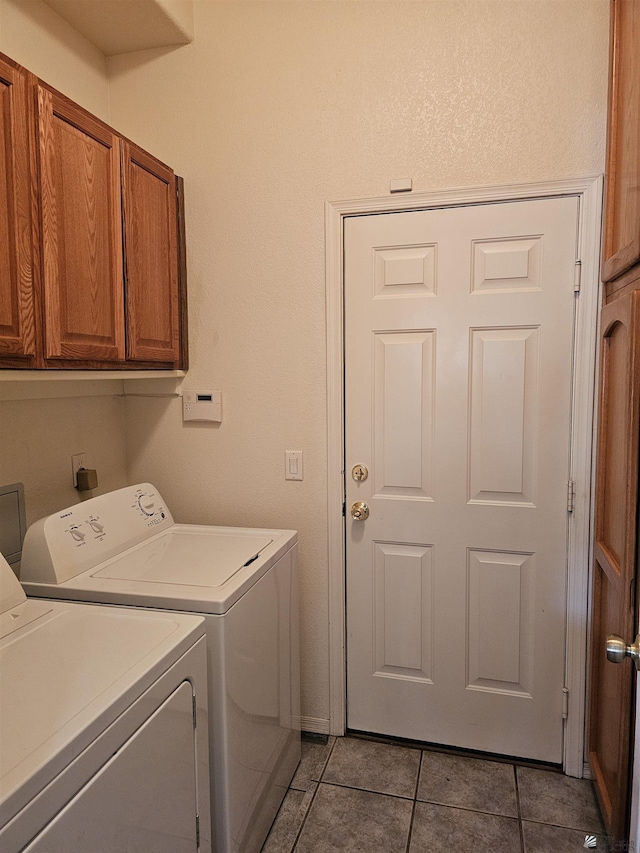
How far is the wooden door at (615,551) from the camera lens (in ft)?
4.35

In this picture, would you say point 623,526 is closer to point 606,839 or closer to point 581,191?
point 606,839

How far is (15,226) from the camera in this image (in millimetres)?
1344

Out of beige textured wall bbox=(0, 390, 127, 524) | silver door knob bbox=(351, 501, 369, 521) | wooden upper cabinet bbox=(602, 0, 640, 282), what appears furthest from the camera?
silver door knob bbox=(351, 501, 369, 521)

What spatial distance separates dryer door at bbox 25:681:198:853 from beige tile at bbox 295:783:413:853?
24.0 inches

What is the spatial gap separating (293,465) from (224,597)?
81 cm

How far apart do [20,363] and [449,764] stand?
6.53 feet

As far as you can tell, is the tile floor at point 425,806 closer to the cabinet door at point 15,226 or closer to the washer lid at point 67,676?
the washer lid at point 67,676

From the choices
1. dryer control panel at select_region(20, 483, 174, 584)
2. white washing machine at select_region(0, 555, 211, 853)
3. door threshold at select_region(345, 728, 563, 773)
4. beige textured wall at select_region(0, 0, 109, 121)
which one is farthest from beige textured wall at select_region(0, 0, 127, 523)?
door threshold at select_region(345, 728, 563, 773)

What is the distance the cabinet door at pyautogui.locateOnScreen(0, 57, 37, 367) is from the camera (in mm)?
1308

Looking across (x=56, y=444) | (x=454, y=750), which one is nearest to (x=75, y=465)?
(x=56, y=444)

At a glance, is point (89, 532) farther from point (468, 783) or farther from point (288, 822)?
point (468, 783)

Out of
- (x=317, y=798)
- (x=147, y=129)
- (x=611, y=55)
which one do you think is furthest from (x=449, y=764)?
(x=147, y=129)

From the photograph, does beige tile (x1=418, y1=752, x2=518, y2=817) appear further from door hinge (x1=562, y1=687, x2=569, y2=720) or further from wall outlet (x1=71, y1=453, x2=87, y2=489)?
wall outlet (x1=71, y1=453, x2=87, y2=489)

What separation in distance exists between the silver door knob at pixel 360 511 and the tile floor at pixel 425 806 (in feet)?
2.95
